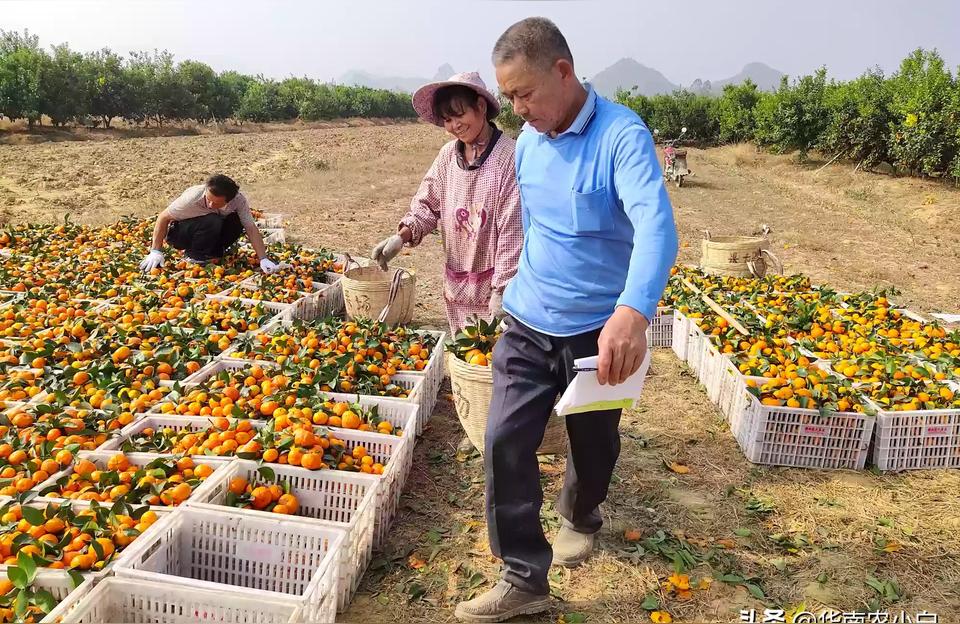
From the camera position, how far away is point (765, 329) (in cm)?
505

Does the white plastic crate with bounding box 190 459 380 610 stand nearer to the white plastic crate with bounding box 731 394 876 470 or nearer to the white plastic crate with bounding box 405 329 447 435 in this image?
the white plastic crate with bounding box 405 329 447 435

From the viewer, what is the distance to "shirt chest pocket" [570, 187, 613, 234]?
2301 mm

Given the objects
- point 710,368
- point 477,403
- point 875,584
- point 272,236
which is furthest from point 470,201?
point 272,236

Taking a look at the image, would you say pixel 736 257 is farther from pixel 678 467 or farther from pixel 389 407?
pixel 389 407

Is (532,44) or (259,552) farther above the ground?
(532,44)

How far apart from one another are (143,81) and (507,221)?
42822mm

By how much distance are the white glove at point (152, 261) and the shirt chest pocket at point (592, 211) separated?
17.6 ft

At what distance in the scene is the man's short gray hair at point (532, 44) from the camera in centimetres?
214

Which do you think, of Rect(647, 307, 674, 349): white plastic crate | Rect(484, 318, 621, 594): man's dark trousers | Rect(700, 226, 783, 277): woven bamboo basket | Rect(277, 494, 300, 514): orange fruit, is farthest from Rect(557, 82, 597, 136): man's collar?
Rect(700, 226, 783, 277): woven bamboo basket

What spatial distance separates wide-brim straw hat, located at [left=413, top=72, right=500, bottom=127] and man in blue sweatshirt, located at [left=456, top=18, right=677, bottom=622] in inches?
42.0

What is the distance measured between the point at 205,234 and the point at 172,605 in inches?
196

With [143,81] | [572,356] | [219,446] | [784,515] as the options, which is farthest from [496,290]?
[143,81]

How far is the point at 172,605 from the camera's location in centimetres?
227

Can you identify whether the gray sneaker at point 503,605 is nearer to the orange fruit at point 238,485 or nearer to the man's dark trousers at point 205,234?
the orange fruit at point 238,485
